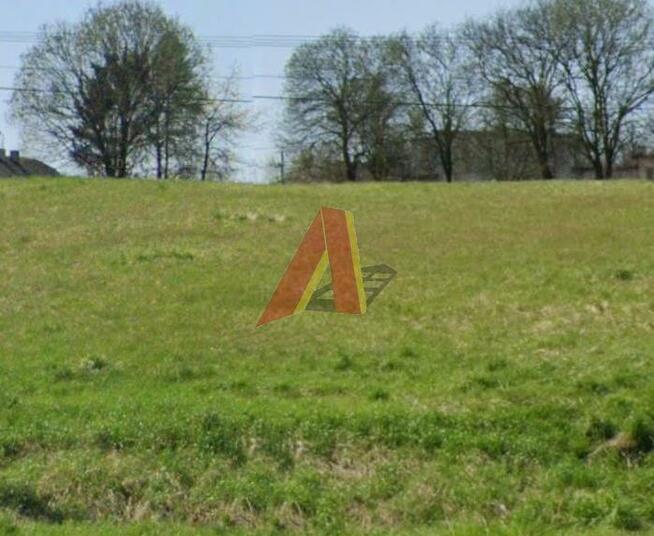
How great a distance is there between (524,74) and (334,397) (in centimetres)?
3666

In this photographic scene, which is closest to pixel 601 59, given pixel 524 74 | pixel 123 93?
pixel 524 74

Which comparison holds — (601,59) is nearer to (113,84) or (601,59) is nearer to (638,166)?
(638,166)

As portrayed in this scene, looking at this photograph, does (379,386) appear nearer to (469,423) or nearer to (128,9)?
(469,423)

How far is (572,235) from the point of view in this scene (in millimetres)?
13141

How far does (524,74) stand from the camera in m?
39.0

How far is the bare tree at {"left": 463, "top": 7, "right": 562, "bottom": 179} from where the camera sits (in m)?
38.3

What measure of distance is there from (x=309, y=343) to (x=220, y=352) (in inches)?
39.6

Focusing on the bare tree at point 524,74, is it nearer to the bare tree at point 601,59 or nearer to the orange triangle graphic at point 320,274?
the bare tree at point 601,59

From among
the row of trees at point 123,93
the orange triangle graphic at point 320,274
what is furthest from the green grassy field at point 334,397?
the row of trees at point 123,93

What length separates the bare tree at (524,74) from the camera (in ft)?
126

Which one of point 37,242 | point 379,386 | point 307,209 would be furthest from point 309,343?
point 307,209

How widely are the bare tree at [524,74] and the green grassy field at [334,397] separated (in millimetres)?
28535

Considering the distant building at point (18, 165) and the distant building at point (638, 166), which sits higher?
the distant building at point (18, 165)

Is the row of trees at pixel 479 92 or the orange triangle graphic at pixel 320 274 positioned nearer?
the orange triangle graphic at pixel 320 274
